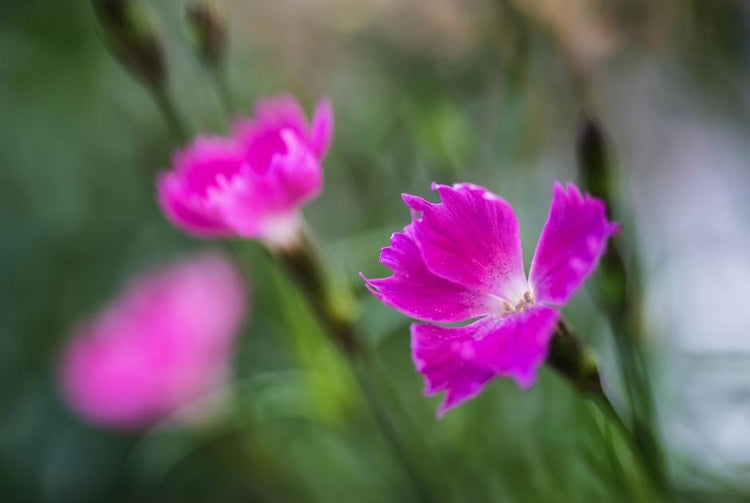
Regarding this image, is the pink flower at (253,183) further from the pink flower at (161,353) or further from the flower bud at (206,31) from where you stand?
the pink flower at (161,353)

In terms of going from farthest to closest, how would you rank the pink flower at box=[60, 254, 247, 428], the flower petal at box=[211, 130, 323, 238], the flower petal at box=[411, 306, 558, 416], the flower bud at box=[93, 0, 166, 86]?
the pink flower at box=[60, 254, 247, 428] → the flower bud at box=[93, 0, 166, 86] → the flower petal at box=[211, 130, 323, 238] → the flower petal at box=[411, 306, 558, 416]

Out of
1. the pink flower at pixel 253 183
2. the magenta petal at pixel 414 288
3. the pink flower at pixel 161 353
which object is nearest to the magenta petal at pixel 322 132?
the pink flower at pixel 253 183

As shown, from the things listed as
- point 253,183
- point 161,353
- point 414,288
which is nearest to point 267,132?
point 253,183

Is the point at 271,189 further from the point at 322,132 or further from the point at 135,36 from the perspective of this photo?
the point at 135,36

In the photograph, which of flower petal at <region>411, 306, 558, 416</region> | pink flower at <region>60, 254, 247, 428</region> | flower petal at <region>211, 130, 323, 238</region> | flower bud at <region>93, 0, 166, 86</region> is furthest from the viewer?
pink flower at <region>60, 254, 247, 428</region>

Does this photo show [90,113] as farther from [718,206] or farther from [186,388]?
[718,206]

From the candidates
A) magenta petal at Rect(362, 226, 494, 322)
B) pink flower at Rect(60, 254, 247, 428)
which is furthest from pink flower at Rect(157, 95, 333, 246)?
pink flower at Rect(60, 254, 247, 428)

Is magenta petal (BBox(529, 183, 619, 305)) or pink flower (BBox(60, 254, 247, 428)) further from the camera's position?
pink flower (BBox(60, 254, 247, 428))

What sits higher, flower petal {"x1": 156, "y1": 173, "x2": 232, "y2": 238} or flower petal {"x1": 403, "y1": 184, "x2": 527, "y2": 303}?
flower petal {"x1": 156, "y1": 173, "x2": 232, "y2": 238}

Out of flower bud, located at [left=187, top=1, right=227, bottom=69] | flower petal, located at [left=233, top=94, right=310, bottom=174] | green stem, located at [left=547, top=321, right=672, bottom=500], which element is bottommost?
green stem, located at [left=547, top=321, right=672, bottom=500]

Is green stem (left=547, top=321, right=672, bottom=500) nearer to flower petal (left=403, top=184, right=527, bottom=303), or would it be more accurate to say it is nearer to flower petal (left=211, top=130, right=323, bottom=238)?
flower petal (left=403, top=184, right=527, bottom=303)
